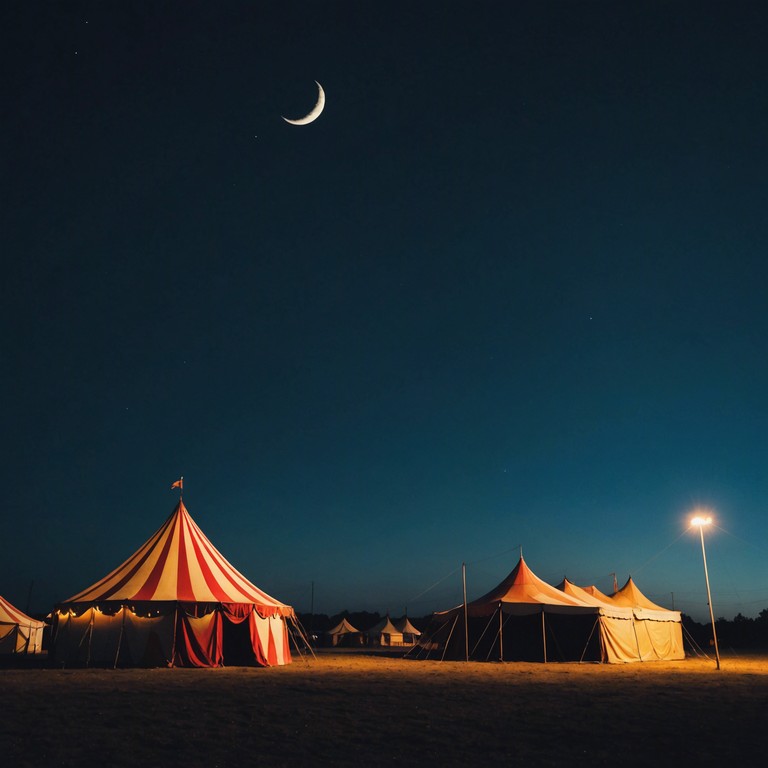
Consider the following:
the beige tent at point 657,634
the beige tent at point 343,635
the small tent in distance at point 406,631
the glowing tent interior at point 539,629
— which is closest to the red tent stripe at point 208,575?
the glowing tent interior at point 539,629

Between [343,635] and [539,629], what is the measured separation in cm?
2749

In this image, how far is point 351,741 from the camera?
25.1 ft

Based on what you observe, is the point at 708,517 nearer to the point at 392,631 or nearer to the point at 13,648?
the point at 13,648

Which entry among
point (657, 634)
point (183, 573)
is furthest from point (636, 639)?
point (183, 573)

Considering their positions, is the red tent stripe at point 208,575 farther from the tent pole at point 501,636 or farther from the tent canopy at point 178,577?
the tent pole at point 501,636

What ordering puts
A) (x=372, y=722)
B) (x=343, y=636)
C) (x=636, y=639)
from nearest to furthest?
(x=372, y=722) < (x=636, y=639) < (x=343, y=636)

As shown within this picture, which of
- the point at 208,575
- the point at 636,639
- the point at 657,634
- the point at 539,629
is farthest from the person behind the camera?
the point at 657,634

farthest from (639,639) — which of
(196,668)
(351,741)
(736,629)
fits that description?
(736,629)

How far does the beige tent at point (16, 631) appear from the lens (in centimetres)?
2750

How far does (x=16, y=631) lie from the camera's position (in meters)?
27.8

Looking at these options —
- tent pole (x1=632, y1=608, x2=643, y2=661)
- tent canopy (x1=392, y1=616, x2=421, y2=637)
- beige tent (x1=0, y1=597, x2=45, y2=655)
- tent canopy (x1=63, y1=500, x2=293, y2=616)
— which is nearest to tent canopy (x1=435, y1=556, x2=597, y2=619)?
tent pole (x1=632, y1=608, x2=643, y2=661)

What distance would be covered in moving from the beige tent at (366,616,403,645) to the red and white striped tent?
2984 cm

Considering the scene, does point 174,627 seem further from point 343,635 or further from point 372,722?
point 343,635

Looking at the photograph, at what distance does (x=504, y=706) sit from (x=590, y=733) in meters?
2.55
